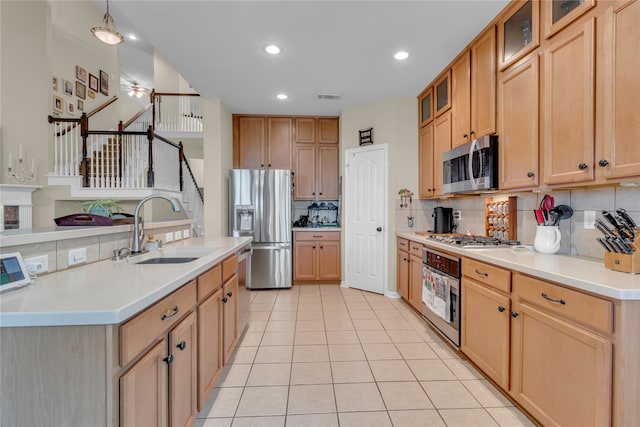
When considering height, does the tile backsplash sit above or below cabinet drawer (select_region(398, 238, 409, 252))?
→ above

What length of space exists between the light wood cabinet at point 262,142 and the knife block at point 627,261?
4.12 metres

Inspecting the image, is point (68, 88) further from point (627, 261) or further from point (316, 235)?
point (627, 261)

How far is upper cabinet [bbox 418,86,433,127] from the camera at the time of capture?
364cm

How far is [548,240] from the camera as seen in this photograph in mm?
1987

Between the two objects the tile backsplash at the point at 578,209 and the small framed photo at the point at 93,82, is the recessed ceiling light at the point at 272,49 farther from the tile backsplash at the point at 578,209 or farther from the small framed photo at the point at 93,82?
the small framed photo at the point at 93,82

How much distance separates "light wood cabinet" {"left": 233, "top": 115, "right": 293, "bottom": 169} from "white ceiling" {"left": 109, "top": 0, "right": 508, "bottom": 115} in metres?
0.83

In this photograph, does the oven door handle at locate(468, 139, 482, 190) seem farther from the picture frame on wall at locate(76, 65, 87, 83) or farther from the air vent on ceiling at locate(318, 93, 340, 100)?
the picture frame on wall at locate(76, 65, 87, 83)

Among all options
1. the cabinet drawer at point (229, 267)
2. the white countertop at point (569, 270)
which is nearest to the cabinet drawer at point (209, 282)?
the cabinet drawer at point (229, 267)

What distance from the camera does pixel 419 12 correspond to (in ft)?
7.48

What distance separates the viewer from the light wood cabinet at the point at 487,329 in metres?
1.81

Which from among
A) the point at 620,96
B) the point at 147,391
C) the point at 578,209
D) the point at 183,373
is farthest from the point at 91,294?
the point at 578,209

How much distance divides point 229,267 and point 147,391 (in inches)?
46.8

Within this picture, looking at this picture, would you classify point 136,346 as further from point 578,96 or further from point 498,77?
point 498,77

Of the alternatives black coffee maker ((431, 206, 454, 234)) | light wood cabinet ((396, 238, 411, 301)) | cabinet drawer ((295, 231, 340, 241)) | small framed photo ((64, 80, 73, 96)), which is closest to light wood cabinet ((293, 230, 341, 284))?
cabinet drawer ((295, 231, 340, 241))
